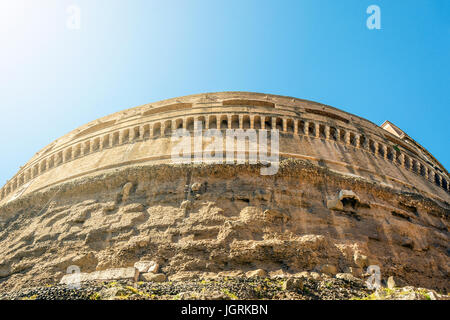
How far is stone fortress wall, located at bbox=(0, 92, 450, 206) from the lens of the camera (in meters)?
11.9

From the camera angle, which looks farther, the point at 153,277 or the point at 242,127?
the point at 242,127

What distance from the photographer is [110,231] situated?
8766 mm

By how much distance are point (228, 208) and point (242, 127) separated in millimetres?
3783

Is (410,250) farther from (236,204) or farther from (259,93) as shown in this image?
(259,93)

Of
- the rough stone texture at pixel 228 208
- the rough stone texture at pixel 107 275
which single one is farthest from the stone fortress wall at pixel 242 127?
the rough stone texture at pixel 107 275

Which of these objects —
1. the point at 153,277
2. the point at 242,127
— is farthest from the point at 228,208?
the point at 242,127

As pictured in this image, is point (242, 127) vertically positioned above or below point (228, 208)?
above

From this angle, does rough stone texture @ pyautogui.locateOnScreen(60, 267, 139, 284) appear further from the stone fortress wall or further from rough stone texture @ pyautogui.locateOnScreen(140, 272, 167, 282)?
the stone fortress wall

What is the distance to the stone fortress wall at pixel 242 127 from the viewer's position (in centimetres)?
1191

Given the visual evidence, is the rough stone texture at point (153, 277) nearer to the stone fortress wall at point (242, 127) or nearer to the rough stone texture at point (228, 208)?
the rough stone texture at point (228, 208)

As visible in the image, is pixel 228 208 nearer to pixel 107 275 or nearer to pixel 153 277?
pixel 153 277

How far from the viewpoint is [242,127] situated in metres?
12.1

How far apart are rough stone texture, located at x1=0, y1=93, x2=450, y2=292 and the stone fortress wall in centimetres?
4

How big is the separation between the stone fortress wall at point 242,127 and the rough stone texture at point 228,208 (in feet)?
0.15
